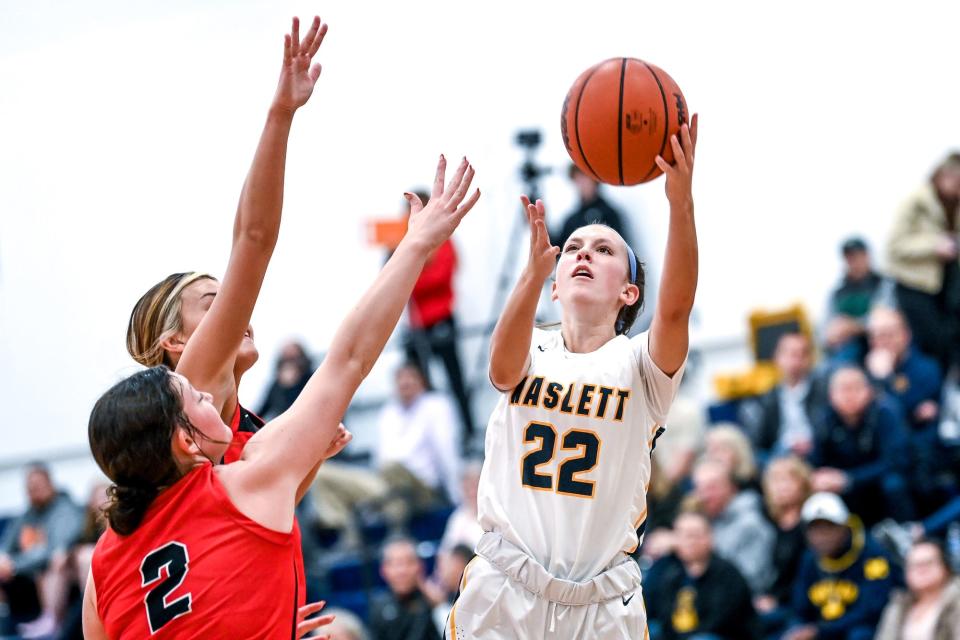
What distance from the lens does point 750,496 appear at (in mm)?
8906

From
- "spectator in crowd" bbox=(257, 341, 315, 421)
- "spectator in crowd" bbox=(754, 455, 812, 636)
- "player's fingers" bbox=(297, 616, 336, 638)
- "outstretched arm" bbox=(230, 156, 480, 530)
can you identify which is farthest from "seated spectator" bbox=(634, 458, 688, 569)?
"outstretched arm" bbox=(230, 156, 480, 530)

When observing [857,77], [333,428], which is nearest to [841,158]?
[857,77]

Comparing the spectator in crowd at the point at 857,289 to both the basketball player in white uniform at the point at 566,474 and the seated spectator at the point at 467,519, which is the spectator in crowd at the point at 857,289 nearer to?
the seated spectator at the point at 467,519

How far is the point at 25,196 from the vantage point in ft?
47.9

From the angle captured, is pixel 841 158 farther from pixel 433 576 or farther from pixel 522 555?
pixel 522 555

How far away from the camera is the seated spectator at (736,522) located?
28.5 feet

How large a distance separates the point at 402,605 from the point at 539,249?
16.3 ft

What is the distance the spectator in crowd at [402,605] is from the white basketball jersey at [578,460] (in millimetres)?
4252

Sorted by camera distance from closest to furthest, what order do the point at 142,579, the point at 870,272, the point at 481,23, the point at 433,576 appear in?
the point at 142,579 < the point at 433,576 < the point at 870,272 < the point at 481,23

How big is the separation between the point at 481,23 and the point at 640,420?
9.63 meters

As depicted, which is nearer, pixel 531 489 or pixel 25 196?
pixel 531 489

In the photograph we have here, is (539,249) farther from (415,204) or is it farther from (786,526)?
(786,526)

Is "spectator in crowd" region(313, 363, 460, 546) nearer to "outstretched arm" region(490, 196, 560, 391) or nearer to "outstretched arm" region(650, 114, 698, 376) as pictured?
"outstretched arm" region(490, 196, 560, 391)

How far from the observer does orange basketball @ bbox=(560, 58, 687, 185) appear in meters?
4.59
